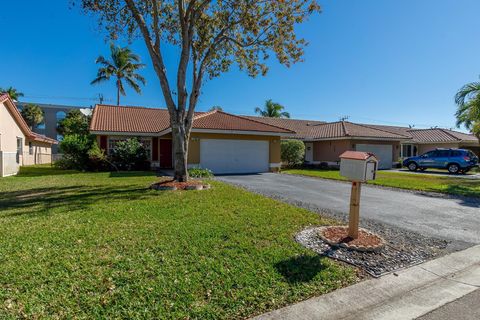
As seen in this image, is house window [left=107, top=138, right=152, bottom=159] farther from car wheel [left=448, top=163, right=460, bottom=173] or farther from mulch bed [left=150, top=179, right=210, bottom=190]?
car wheel [left=448, top=163, right=460, bottom=173]

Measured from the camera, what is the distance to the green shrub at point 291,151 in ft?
75.9

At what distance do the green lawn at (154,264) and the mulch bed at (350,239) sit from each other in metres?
0.64

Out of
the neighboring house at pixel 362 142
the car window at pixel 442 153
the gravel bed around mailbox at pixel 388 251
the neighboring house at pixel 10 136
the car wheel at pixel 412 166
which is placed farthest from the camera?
the neighboring house at pixel 362 142

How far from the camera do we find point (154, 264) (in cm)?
392

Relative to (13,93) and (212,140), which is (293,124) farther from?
(13,93)

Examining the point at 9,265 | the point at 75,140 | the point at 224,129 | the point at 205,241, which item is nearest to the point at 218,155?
the point at 224,129

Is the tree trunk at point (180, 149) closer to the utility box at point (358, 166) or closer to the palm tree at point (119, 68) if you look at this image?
the utility box at point (358, 166)

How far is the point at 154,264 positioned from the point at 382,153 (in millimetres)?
25917

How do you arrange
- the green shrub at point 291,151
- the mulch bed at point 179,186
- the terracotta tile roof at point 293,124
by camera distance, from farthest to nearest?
1. the terracotta tile roof at point 293,124
2. the green shrub at point 291,151
3. the mulch bed at point 179,186

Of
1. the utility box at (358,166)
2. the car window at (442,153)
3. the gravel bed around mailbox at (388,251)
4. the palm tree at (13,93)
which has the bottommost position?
the gravel bed around mailbox at (388,251)

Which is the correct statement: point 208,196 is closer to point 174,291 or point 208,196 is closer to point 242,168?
point 174,291

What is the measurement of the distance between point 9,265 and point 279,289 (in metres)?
3.62

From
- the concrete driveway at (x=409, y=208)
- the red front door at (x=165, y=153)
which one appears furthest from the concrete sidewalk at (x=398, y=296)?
the red front door at (x=165, y=153)

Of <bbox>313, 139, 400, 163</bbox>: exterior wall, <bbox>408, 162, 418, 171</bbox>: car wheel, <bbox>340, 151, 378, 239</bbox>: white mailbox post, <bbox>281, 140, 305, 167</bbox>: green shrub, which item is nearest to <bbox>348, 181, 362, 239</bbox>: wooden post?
<bbox>340, 151, 378, 239</bbox>: white mailbox post
